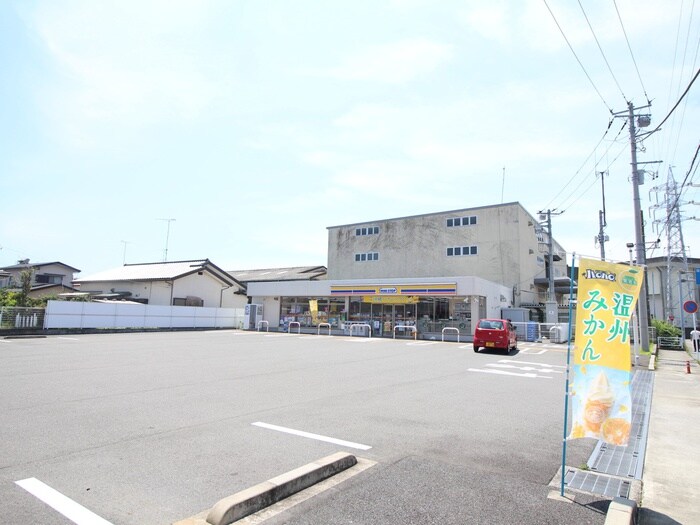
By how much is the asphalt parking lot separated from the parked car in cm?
706

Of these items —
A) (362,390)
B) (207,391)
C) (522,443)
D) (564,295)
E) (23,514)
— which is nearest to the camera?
(23,514)

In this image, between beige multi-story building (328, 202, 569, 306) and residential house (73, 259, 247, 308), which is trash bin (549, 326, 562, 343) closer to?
beige multi-story building (328, 202, 569, 306)

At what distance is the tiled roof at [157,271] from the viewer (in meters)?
37.2

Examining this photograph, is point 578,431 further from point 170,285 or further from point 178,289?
point 178,289

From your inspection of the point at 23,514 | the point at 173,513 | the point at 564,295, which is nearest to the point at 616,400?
the point at 173,513

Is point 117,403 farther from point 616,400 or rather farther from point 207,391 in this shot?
point 616,400

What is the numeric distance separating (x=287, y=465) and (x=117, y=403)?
4.35m

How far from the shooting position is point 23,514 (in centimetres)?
339

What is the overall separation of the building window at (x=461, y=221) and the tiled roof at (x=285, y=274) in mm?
14425

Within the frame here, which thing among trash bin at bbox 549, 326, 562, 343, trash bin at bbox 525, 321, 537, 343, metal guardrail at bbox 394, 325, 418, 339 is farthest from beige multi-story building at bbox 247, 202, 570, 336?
trash bin at bbox 549, 326, 562, 343

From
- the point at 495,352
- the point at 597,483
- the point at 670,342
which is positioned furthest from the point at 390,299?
the point at 597,483

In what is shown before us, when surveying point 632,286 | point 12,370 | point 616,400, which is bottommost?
point 12,370

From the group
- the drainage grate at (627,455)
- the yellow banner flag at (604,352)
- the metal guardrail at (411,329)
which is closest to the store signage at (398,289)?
the metal guardrail at (411,329)

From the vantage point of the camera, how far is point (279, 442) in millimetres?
5500
